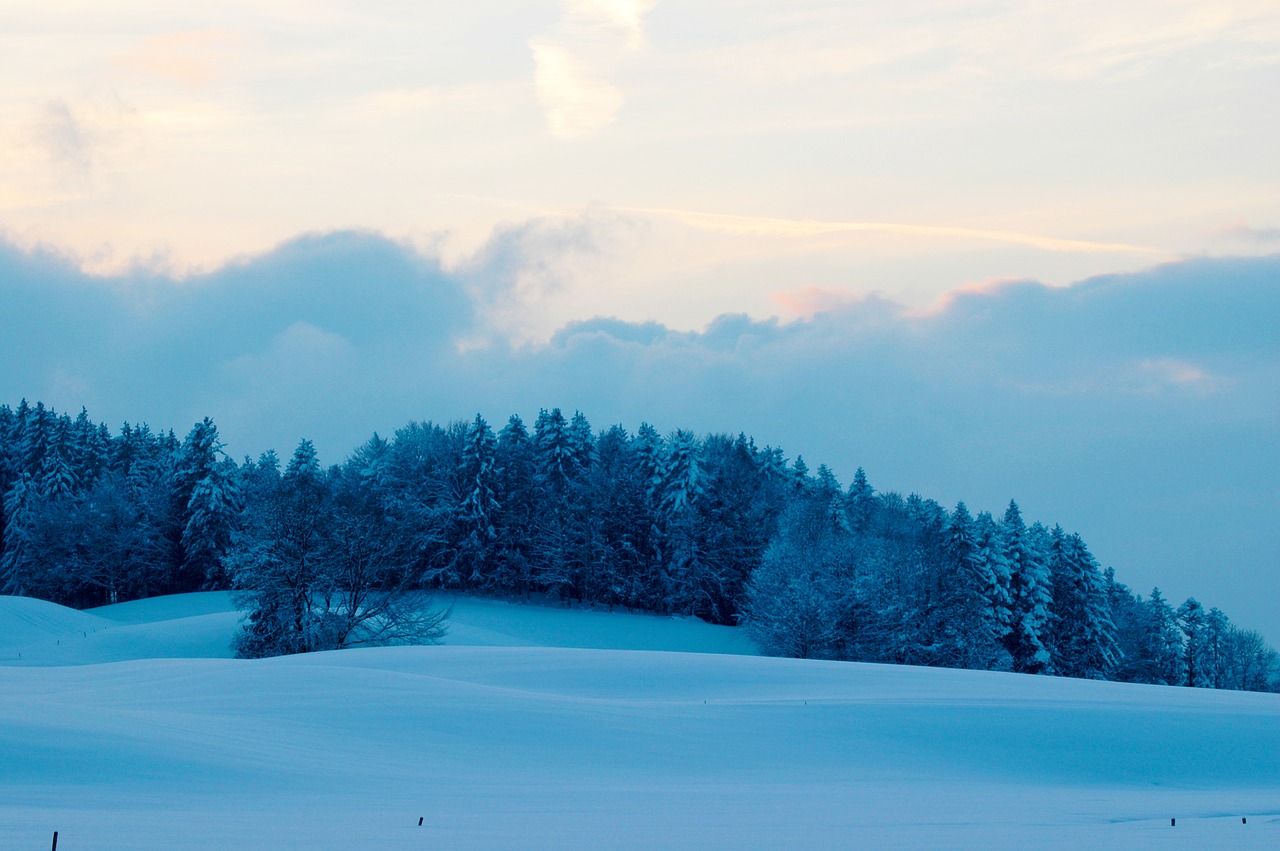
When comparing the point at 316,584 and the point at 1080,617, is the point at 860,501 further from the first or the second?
the point at 316,584

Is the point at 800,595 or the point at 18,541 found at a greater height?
the point at 18,541

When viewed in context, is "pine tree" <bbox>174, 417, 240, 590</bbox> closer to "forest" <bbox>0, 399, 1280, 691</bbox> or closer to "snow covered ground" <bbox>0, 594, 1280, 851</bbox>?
"forest" <bbox>0, 399, 1280, 691</bbox>

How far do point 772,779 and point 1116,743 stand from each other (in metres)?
6.55

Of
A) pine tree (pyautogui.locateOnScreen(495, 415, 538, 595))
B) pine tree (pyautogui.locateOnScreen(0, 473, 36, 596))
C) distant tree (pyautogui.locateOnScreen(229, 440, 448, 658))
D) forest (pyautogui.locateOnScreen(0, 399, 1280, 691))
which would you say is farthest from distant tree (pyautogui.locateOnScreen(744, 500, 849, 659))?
pine tree (pyautogui.locateOnScreen(0, 473, 36, 596))

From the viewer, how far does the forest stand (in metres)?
51.4

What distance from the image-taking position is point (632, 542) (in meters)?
69.8

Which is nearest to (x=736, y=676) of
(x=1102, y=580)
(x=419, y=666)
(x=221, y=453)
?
(x=419, y=666)

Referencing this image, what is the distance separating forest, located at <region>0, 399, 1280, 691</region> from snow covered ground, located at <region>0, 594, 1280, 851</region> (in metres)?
24.9

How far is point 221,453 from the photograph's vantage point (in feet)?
242

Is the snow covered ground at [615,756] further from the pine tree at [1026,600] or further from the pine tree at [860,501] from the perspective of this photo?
the pine tree at [860,501]

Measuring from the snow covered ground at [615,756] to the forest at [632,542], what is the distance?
81.8 ft

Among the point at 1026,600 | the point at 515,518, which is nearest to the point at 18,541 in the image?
the point at 515,518

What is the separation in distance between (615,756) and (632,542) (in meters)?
54.0

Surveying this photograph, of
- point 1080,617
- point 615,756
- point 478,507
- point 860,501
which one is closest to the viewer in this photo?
point 615,756
